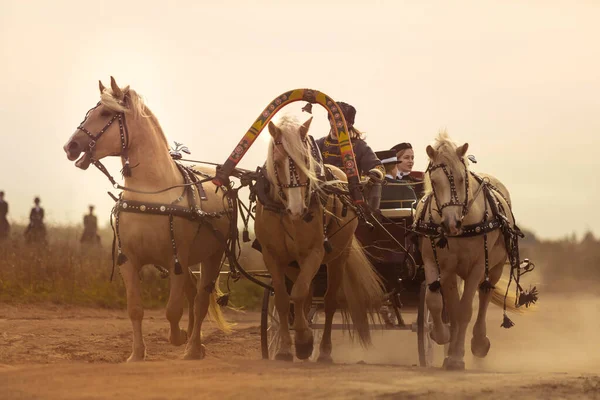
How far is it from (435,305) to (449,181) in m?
1.17

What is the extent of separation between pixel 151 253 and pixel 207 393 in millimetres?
2804

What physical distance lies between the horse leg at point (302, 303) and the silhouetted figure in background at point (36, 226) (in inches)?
527

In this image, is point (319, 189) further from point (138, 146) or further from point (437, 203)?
point (138, 146)

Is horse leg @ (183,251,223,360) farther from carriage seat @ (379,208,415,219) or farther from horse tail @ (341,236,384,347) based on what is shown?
carriage seat @ (379,208,415,219)

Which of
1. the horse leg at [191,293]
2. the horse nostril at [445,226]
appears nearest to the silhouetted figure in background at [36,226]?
the horse leg at [191,293]

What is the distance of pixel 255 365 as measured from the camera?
27.3 feet

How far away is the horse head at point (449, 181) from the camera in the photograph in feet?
29.3

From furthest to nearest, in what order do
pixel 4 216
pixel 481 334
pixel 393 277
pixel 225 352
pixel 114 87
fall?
pixel 4 216 < pixel 225 352 < pixel 393 277 < pixel 481 334 < pixel 114 87

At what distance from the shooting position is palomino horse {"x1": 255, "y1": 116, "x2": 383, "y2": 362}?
8.78 metres

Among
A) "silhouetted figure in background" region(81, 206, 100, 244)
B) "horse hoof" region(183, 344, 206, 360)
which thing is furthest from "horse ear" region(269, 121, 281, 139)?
"silhouetted figure in background" region(81, 206, 100, 244)

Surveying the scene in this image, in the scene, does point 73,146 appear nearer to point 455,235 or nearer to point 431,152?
point 431,152

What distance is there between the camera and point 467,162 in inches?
368

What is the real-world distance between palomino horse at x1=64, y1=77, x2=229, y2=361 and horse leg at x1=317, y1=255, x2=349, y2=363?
119cm

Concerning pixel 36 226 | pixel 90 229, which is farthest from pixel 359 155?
pixel 90 229
